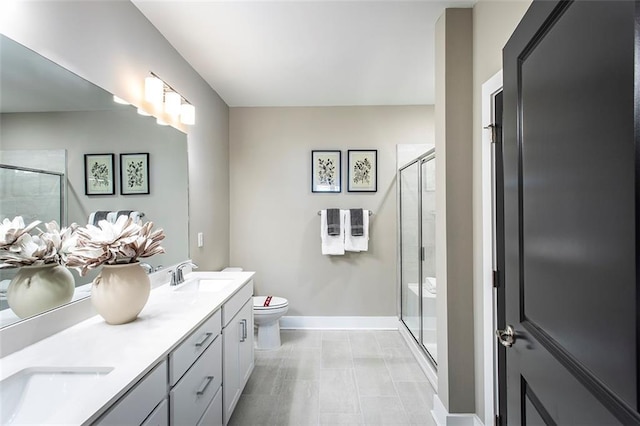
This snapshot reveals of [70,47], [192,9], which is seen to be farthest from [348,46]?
[70,47]

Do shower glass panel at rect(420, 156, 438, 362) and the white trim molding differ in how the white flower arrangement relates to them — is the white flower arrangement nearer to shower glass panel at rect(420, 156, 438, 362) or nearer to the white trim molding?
the white trim molding

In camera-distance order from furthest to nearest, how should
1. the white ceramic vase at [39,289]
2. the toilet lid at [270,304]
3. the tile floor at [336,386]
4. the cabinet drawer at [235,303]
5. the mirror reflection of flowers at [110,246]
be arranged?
the toilet lid at [270,304] < the tile floor at [336,386] < the cabinet drawer at [235,303] < the mirror reflection of flowers at [110,246] < the white ceramic vase at [39,289]

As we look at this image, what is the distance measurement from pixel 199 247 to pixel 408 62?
7.66ft

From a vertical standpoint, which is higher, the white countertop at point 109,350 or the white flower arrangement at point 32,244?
the white flower arrangement at point 32,244

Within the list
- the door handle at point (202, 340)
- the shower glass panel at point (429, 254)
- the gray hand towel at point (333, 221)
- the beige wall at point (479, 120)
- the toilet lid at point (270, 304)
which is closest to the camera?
the door handle at point (202, 340)

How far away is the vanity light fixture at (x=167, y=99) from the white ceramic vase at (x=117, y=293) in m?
1.09

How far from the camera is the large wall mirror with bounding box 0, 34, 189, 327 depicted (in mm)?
1016

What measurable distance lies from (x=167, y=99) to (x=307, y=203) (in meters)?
1.73

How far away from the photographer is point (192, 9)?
5.55ft

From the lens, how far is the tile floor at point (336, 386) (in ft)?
6.09

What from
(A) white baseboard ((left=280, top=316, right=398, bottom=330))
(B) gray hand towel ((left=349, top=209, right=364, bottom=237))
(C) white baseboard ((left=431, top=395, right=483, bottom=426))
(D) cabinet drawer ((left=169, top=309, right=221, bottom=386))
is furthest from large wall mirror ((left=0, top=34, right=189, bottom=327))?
(C) white baseboard ((left=431, top=395, right=483, bottom=426))

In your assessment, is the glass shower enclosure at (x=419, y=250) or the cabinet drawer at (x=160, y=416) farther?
the glass shower enclosure at (x=419, y=250)

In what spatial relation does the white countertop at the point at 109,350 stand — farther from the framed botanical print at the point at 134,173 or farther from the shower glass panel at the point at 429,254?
the shower glass panel at the point at 429,254

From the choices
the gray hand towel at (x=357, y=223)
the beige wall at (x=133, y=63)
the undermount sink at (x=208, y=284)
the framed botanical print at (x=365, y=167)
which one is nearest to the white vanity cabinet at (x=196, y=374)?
the undermount sink at (x=208, y=284)
